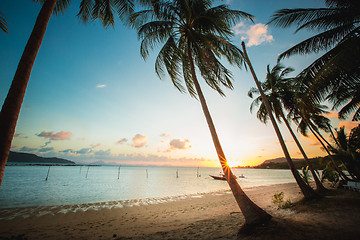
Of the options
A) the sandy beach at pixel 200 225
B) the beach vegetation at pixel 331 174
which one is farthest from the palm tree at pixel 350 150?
the sandy beach at pixel 200 225

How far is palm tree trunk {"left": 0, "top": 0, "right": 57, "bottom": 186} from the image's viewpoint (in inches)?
106

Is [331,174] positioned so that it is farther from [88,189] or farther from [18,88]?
[88,189]

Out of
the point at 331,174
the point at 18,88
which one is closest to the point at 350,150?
the point at 331,174

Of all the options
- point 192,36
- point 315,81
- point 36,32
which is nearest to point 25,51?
point 36,32

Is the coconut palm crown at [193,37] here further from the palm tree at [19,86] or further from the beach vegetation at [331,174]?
the beach vegetation at [331,174]

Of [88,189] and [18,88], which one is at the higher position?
[18,88]

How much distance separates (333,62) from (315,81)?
69cm

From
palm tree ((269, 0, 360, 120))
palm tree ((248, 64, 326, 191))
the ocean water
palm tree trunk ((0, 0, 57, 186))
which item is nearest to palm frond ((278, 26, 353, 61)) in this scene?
palm tree ((269, 0, 360, 120))

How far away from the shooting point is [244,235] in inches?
156

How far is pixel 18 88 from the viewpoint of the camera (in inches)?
119

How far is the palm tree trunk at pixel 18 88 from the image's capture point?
268cm

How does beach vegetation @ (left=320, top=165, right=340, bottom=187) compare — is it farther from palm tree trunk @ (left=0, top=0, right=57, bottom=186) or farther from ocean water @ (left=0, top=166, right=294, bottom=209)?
palm tree trunk @ (left=0, top=0, right=57, bottom=186)

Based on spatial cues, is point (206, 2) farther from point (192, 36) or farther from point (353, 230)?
point (353, 230)

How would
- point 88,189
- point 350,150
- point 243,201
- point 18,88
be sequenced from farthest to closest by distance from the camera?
point 88,189 → point 350,150 → point 243,201 → point 18,88
